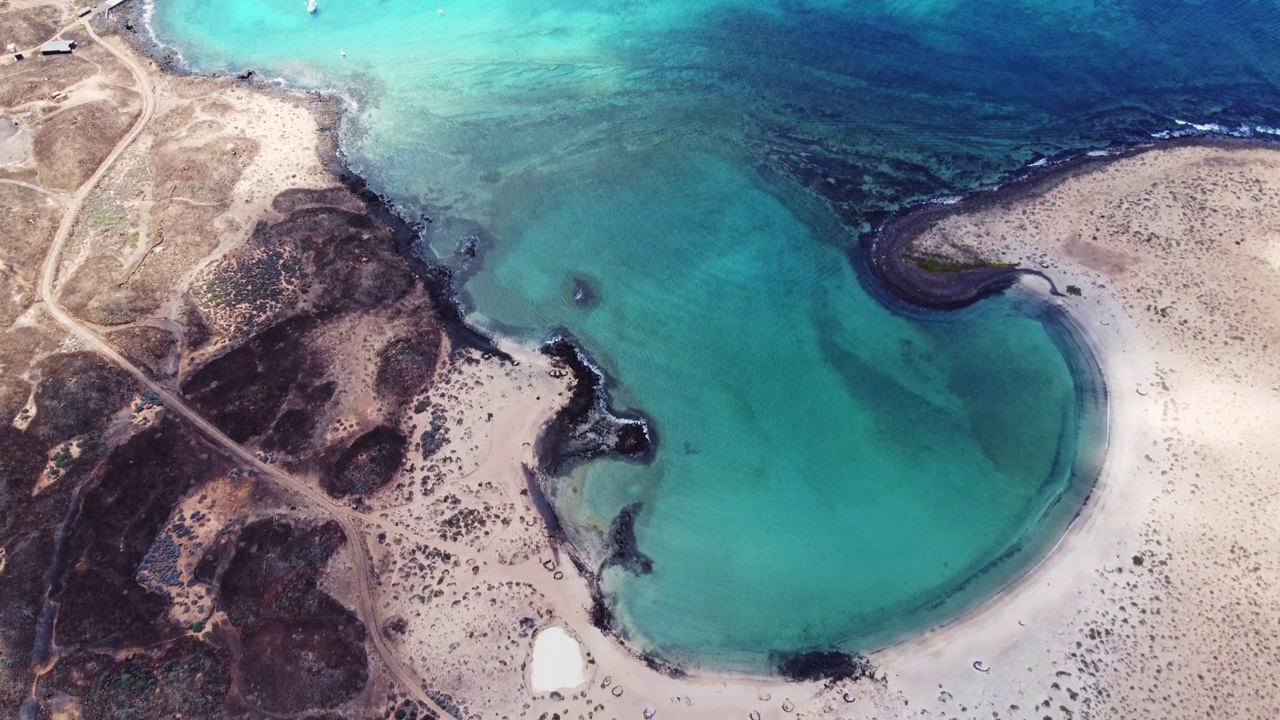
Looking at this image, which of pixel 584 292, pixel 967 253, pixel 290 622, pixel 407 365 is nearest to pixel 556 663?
pixel 290 622

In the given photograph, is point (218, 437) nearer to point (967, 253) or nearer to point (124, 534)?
point (124, 534)

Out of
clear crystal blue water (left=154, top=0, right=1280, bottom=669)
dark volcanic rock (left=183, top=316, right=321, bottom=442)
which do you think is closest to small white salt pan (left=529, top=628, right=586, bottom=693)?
clear crystal blue water (left=154, top=0, right=1280, bottom=669)

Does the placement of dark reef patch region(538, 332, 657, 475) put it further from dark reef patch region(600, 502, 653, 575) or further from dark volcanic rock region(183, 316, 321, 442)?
dark volcanic rock region(183, 316, 321, 442)

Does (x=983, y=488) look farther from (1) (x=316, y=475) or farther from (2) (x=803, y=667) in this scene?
(1) (x=316, y=475)

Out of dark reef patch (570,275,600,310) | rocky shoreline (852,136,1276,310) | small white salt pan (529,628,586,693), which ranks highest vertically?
rocky shoreline (852,136,1276,310)

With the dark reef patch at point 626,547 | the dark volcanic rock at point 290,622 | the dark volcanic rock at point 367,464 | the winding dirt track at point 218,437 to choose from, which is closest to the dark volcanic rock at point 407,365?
the dark volcanic rock at point 367,464

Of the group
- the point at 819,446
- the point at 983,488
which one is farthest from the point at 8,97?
the point at 983,488
